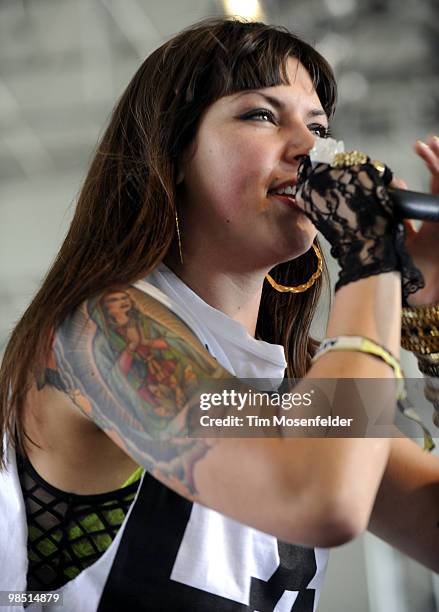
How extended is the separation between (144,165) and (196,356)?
1.36 feet

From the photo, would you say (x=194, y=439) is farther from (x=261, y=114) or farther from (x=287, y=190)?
(x=261, y=114)

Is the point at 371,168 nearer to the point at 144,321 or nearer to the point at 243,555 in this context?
the point at 144,321

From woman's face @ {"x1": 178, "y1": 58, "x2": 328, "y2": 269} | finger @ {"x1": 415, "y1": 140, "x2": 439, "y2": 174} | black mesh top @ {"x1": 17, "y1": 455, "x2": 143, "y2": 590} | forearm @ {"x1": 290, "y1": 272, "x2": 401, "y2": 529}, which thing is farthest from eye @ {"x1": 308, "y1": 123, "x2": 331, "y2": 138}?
black mesh top @ {"x1": 17, "y1": 455, "x2": 143, "y2": 590}

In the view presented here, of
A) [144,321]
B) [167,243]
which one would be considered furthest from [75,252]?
[144,321]

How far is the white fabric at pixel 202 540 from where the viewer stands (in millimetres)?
1207

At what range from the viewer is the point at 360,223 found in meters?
1.03

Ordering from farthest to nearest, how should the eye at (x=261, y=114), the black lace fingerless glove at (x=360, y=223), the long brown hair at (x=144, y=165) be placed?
the eye at (x=261, y=114) < the long brown hair at (x=144, y=165) < the black lace fingerless glove at (x=360, y=223)

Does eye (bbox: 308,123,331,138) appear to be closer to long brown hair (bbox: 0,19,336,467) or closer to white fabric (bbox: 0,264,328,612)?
long brown hair (bbox: 0,19,336,467)

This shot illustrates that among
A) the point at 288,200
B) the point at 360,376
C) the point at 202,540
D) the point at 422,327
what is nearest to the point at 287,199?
the point at 288,200

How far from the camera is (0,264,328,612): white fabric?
121 cm

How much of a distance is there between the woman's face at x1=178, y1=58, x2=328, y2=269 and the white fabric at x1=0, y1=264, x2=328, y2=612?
9 cm

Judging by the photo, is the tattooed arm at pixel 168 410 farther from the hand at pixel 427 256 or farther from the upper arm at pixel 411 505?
the upper arm at pixel 411 505

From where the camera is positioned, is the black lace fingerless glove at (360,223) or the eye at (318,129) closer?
the black lace fingerless glove at (360,223)

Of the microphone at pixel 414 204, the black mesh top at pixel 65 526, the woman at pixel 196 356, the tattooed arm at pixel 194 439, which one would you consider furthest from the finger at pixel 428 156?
the black mesh top at pixel 65 526
